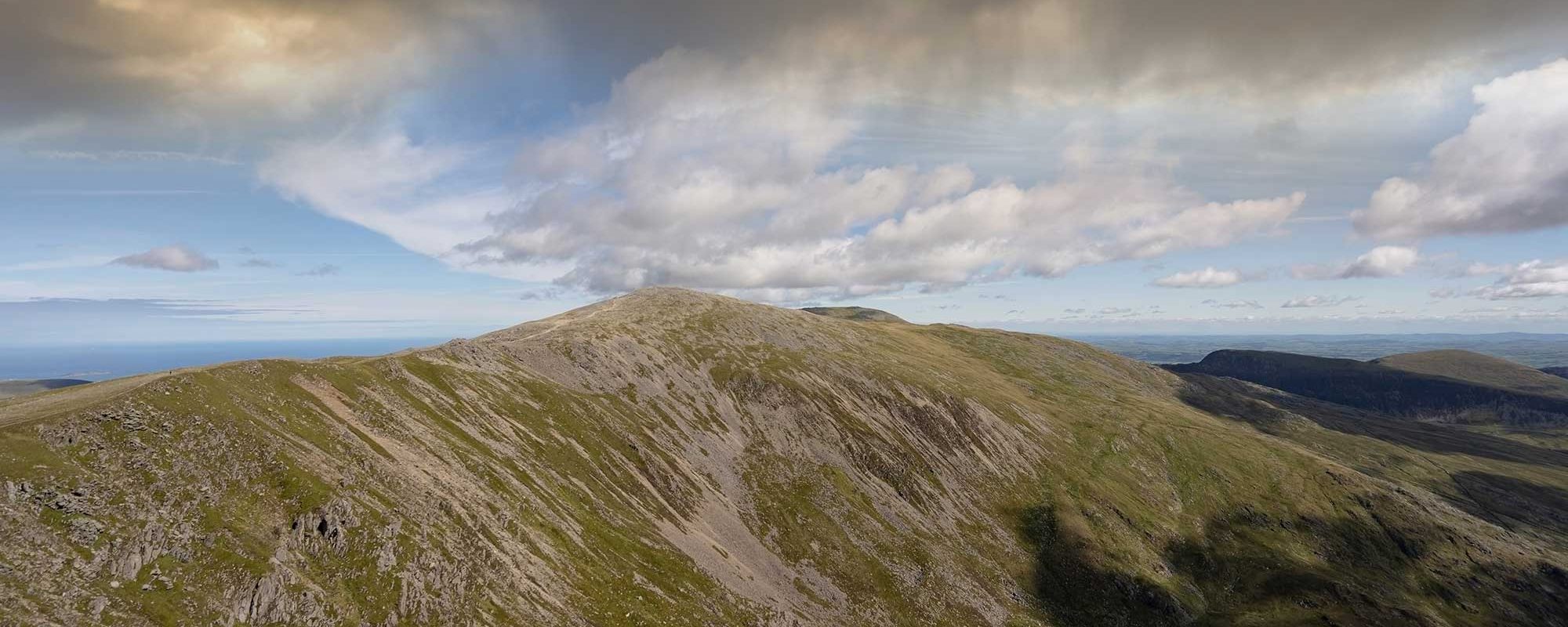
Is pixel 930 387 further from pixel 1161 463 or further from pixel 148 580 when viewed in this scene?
pixel 148 580

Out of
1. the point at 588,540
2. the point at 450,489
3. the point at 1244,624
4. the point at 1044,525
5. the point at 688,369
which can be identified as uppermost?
the point at 688,369

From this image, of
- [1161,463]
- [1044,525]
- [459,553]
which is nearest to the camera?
[459,553]

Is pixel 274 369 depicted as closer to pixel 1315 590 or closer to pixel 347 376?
pixel 347 376

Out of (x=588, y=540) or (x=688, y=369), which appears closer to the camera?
(x=588, y=540)

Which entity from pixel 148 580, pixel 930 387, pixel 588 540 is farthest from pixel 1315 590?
pixel 148 580

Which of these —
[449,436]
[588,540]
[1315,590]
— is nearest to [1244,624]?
[1315,590]

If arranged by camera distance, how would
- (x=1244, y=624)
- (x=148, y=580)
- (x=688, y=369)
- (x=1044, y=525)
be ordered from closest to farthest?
(x=148, y=580)
(x=1244, y=624)
(x=1044, y=525)
(x=688, y=369)

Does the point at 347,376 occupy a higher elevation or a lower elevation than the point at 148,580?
higher
